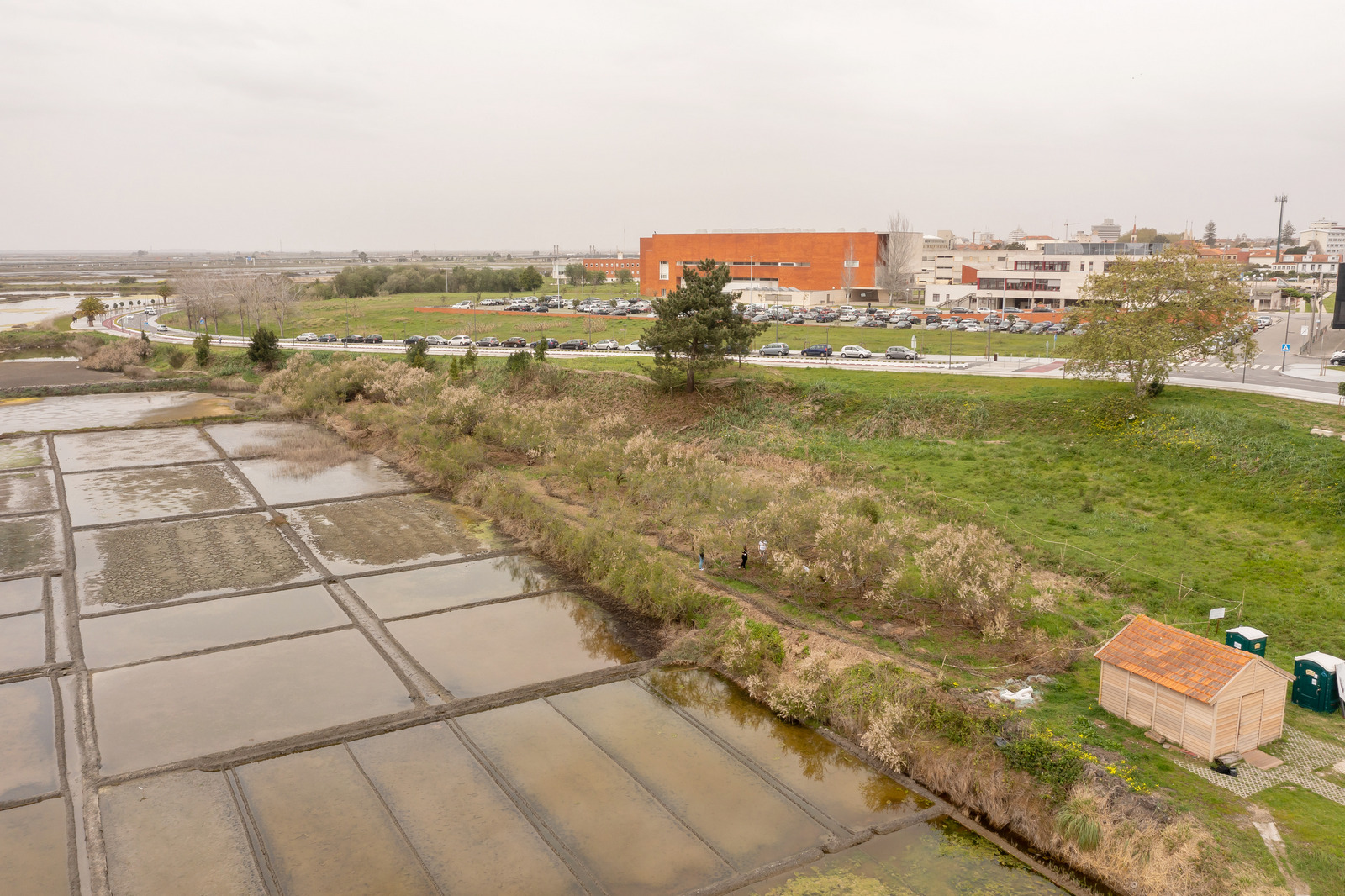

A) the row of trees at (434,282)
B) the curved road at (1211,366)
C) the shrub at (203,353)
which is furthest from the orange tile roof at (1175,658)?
the row of trees at (434,282)

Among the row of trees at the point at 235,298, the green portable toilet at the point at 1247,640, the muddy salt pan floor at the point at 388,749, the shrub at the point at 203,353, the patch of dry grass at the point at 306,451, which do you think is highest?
the row of trees at the point at 235,298

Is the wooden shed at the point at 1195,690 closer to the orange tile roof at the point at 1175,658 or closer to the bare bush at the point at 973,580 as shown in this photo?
the orange tile roof at the point at 1175,658

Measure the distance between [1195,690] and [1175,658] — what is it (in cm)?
90

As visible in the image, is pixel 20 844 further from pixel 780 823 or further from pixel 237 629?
pixel 780 823

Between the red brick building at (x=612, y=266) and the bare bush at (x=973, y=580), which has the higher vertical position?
the red brick building at (x=612, y=266)

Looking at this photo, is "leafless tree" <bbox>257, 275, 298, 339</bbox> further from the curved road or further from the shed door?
the shed door

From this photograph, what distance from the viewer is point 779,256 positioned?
105m

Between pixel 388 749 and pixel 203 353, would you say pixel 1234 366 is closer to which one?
pixel 388 749

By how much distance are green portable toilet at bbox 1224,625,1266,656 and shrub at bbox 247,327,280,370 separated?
6626cm

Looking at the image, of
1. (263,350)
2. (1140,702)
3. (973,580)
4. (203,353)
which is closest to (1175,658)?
(1140,702)

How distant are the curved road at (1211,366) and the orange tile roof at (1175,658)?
25372 mm

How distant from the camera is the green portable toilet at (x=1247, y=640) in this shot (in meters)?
17.8

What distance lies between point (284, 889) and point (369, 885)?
1317mm

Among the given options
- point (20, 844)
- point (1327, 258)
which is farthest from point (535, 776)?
point (1327, 258)
